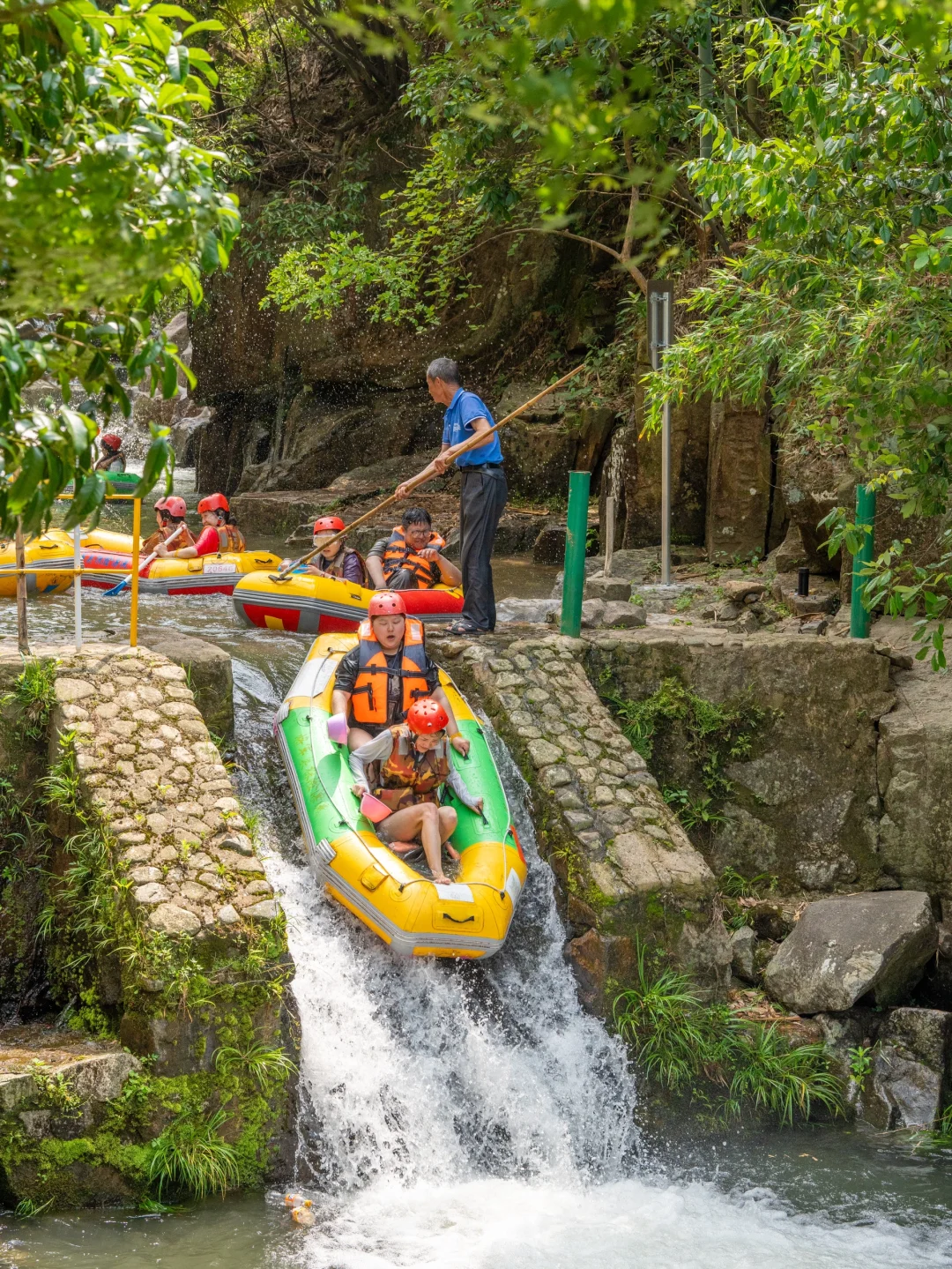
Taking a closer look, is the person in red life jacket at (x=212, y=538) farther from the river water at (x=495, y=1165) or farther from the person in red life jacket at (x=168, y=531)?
the river water at (x=495, y=1165)

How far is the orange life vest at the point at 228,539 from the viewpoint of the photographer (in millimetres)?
10117

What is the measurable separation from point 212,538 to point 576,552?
144 inches

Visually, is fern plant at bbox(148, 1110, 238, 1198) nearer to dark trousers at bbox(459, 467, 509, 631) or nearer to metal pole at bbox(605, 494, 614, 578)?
dark trousers at bbox(459, 467, 509, 631)

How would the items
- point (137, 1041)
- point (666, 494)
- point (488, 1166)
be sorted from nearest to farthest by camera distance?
point (137, 1041), point (488, 1166), point (666, 494)

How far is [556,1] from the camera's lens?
1.71 metres

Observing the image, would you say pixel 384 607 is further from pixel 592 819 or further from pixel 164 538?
pixel 164 538

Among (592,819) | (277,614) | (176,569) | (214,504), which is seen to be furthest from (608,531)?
(592,819)

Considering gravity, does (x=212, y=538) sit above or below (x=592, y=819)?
above

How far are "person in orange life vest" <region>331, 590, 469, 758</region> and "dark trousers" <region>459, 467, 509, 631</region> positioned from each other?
128 centimetres

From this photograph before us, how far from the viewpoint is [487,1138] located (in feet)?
18.0

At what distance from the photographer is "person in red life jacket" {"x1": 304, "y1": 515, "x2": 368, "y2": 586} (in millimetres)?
9273

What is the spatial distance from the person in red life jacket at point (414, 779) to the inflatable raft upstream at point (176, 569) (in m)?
3.56

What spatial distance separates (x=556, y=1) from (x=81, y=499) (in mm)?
1445

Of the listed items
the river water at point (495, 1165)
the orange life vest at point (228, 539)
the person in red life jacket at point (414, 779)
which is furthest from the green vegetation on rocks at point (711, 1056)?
the orange life vest at point (228, 539)
